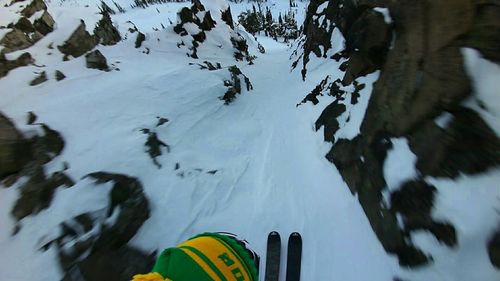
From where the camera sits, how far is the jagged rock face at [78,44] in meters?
9.67

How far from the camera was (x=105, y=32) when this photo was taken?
14.1m

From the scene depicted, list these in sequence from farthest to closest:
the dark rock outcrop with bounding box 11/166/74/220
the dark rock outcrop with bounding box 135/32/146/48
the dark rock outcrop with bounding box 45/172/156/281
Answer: the dark rock outcrop with bounding box 135/32/146/48 → the dark rock outcrop with bounding box 11/166/74/220 → the dark rock outcrop with bounding box 45/172/156/281

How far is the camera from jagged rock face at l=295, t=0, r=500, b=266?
249 cm

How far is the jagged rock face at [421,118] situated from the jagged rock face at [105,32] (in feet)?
43.4

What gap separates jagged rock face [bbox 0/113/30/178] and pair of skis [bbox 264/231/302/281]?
4.50 metres

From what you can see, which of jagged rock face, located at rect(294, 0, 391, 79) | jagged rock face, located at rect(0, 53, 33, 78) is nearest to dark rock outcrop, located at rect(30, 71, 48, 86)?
jagged rock face, located at rect(0, 53, 33, 78)

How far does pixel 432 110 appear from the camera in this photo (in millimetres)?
2951

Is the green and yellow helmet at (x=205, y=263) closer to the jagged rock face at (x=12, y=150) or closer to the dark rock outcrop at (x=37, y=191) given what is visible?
the dark rock outcrop at (x=37, y=191)

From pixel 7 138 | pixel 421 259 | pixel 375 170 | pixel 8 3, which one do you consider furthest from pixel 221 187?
pixel 8 3

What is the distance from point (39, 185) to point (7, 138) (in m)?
1.15

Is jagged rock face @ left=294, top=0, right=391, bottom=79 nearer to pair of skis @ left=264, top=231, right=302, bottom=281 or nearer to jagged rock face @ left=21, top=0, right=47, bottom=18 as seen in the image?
pair of skis @ left=264, top=231, right=302, bottom=281

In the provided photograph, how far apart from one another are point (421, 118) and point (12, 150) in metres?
6.34

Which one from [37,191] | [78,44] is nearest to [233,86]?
[78,44]

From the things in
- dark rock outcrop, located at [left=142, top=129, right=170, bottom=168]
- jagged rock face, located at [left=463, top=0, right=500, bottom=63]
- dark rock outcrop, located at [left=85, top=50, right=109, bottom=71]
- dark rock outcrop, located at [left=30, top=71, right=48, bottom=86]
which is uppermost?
jagged rock face, located at [left=463, top=0, right=500, bottom=63]
